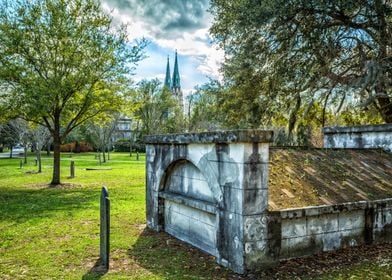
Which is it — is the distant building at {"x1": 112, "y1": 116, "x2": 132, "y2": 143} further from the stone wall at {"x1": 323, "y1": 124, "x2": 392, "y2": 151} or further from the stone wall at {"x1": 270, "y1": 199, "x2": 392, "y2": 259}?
the stone wall at {"x1": 270, "y1": 199, "x2": 392, "y2": 259}

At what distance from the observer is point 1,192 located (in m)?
16.1

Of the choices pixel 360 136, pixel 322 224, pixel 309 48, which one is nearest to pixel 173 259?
pixel 322 224

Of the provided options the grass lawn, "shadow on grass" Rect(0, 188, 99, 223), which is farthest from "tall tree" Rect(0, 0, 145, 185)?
the grass lawn

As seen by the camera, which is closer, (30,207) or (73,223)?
(73,223)

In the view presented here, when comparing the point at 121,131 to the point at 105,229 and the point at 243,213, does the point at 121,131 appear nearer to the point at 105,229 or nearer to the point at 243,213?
the point at 105,229

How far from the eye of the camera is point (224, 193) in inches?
236

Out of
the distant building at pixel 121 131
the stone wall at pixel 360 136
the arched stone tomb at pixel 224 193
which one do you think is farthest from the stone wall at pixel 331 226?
the distant building at pixel 121 131

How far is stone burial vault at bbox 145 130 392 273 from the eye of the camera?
564cm

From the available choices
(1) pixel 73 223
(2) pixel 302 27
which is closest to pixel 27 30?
(1) pixel 73 223

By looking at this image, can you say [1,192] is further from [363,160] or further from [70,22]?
[363,160]

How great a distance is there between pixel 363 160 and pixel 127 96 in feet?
47.4

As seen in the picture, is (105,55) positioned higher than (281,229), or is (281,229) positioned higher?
(105,55)

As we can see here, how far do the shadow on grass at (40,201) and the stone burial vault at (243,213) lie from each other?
18.8ft

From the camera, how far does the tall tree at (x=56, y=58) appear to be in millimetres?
16750
